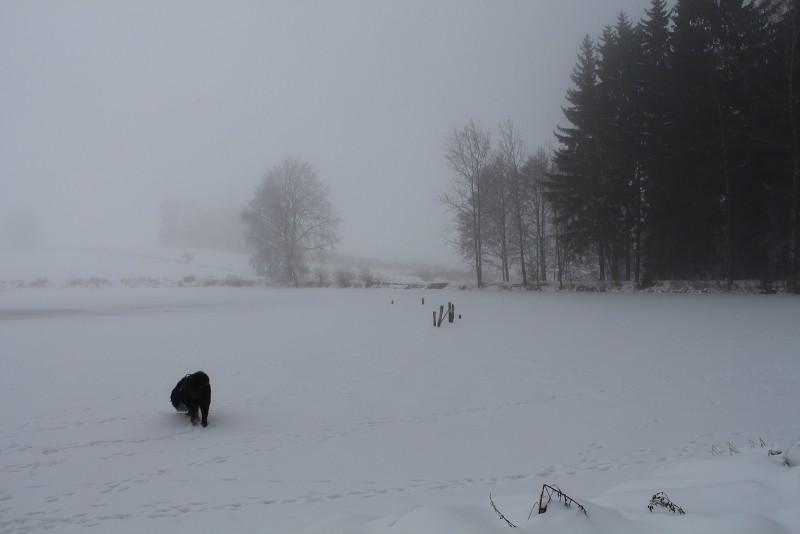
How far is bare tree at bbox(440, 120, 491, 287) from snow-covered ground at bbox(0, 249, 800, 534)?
21.3 m

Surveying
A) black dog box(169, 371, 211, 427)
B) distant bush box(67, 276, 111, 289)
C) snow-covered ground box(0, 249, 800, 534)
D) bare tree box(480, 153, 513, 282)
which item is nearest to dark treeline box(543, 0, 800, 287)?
bare tree box(480, 153, 513, 282)

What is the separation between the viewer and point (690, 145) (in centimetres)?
2439

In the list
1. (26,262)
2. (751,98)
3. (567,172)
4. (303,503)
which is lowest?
(303,503)

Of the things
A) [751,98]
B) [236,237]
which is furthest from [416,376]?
[236,237]

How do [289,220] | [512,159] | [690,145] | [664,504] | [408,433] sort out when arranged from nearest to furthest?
[664,504], [408,433], [690,145], [512,159], [289,220]

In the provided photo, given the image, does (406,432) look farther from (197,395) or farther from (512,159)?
(512,159)

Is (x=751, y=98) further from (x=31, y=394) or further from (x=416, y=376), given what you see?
(x=31, y=394)

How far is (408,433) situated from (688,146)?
26.6 m

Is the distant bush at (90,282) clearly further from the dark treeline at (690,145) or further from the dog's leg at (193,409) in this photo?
the dog's leg at (193,409)

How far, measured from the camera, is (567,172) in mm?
28719

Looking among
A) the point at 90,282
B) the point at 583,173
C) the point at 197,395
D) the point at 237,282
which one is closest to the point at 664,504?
the point at 197,395

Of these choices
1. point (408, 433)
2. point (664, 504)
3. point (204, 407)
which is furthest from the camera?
point (204, 407)

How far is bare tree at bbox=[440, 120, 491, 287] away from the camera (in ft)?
111

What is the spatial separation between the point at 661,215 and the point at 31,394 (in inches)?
1128
